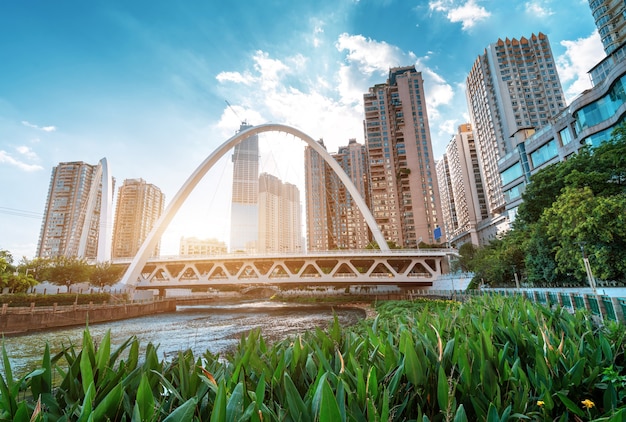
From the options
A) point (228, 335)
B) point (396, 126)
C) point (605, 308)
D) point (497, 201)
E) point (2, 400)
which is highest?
point (396, 126)

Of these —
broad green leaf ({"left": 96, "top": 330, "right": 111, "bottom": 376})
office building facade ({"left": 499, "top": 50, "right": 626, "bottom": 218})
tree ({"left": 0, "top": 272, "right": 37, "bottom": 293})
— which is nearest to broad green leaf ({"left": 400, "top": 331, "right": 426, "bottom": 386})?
broad green leaf ({"left": 96, "top": 330, "right": 111, "bottom": 376})

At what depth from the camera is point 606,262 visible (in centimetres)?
1627

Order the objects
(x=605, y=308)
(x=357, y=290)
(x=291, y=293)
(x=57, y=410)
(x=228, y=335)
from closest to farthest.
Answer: (x=57, y=410)
(x=605, y=308)
(x=228, y=335)
(x=357, y=290)
(x=291, y=293)

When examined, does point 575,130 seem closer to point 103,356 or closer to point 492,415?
point 492,415

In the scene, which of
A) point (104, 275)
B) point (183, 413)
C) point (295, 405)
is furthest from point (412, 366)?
point (104, 275)

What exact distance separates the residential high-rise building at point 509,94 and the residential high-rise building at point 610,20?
24916mm

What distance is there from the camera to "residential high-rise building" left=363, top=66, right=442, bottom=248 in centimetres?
7681

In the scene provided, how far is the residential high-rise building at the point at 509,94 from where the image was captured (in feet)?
254

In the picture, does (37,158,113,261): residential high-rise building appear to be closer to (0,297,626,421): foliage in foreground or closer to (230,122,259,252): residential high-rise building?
(230,122,259,252): residential high-rise building

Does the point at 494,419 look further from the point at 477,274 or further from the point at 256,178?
the point at 256,178

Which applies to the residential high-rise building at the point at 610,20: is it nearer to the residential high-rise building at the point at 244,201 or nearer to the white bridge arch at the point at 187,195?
the white bridge arch at the point at 187,195

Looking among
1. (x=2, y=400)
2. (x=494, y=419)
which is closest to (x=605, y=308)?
(x=494, y=419)

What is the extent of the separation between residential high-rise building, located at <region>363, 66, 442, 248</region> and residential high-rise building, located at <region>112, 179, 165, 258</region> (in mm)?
77430

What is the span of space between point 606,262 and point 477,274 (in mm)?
18609
